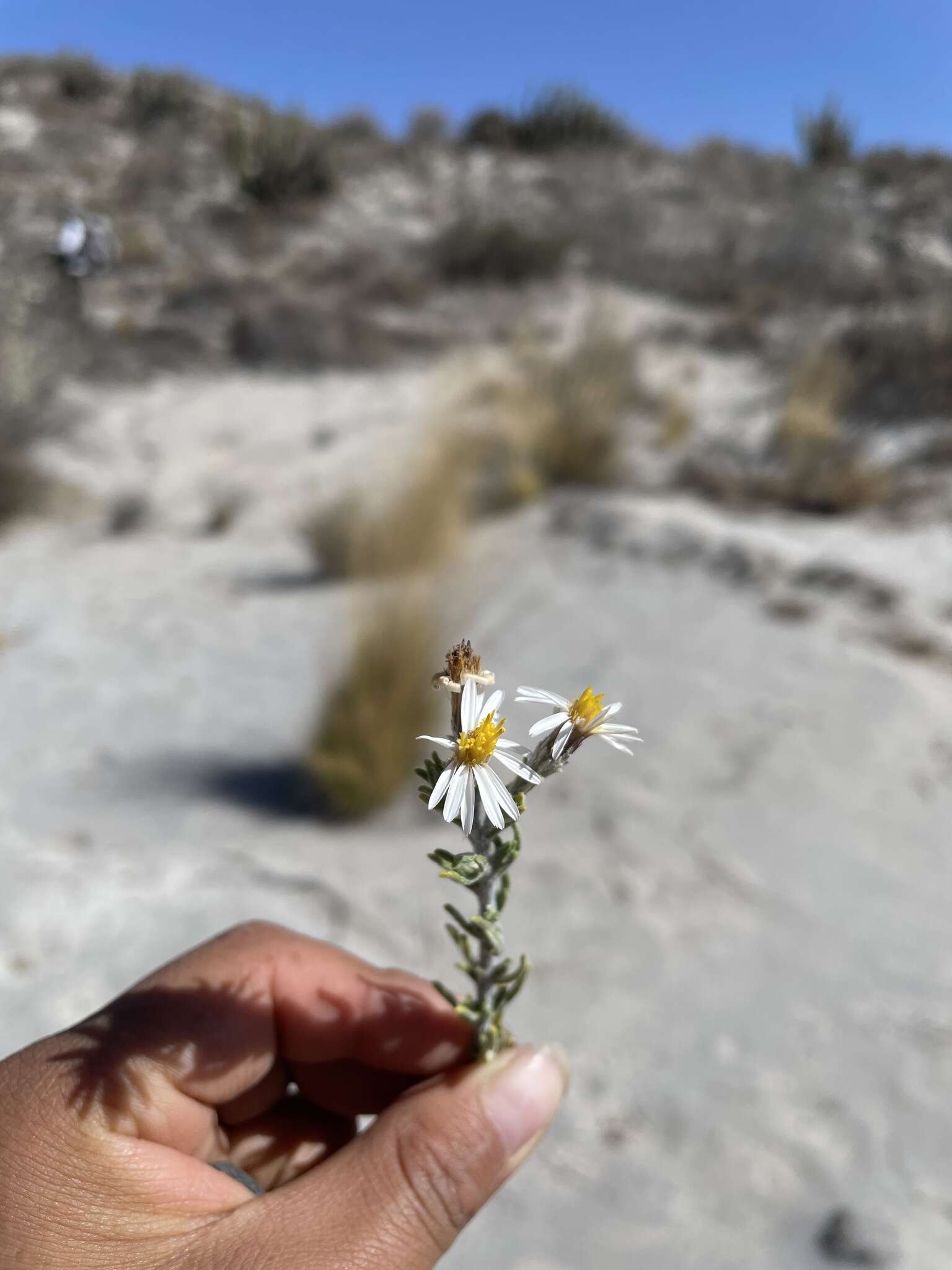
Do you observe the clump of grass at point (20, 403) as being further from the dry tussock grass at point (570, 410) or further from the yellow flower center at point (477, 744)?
the yellow flower center at point (477, 744)

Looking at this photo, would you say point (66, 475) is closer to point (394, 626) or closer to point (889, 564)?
point (394, 626)

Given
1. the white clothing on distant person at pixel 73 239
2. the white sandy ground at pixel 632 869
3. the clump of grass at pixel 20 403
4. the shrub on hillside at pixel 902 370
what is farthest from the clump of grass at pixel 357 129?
the white sandy ground at pixel 632 869

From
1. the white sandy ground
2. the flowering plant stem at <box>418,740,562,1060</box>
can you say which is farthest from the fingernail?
the white sandy ground

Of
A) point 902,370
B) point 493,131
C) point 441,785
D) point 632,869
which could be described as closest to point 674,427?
point 902,370

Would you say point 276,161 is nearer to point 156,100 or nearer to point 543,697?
point 156,100

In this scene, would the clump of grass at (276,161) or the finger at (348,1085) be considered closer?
the finger at (348,1085)

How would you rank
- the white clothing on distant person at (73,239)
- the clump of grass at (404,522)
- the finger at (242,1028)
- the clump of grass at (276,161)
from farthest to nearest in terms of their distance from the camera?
the clump of grass at (276,161) < the white clothing on distant person at (73,239) < the clump of grass at (404,522) < the finger at (242,1028)

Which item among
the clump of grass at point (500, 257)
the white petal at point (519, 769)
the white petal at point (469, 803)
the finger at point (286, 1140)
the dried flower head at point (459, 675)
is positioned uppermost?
the clump of grass at point (500, 257)
